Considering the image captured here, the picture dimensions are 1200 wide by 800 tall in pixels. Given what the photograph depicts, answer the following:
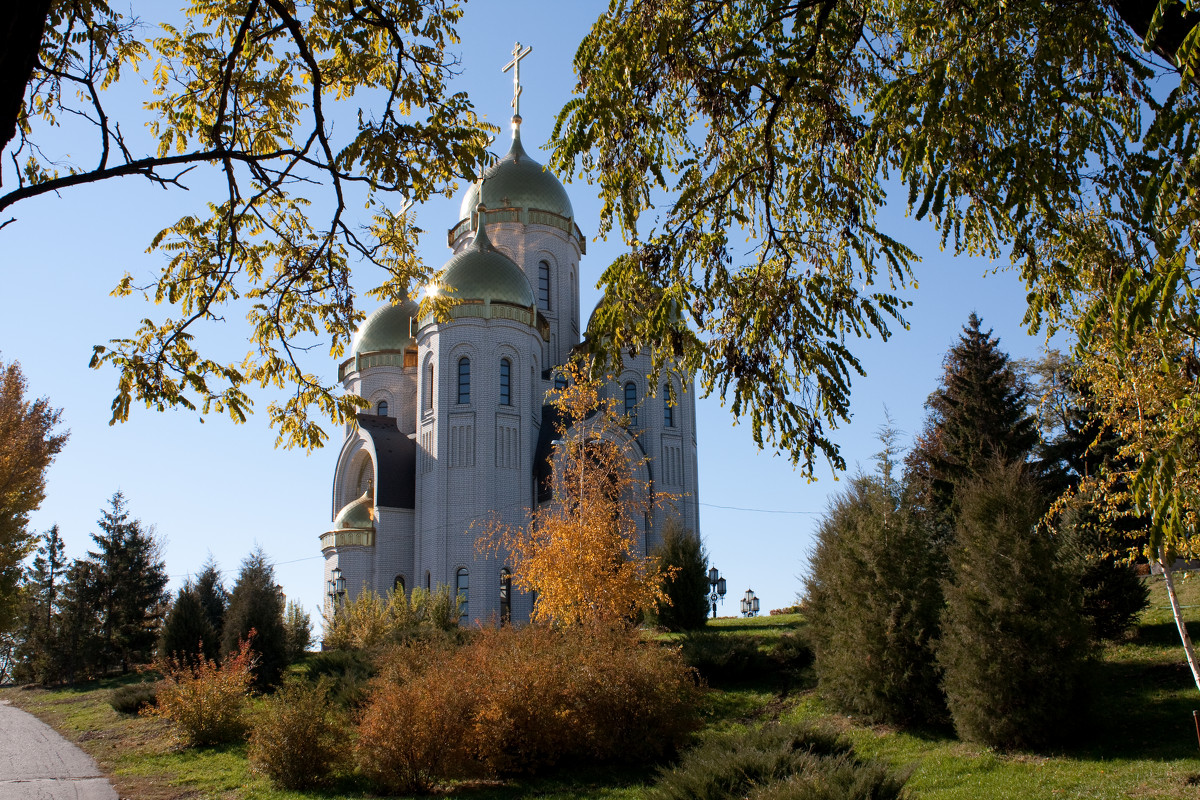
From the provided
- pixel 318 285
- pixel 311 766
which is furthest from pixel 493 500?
pixel 318 285

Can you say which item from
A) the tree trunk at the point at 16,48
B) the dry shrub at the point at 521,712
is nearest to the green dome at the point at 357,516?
the dry shrub at the point at 521,712

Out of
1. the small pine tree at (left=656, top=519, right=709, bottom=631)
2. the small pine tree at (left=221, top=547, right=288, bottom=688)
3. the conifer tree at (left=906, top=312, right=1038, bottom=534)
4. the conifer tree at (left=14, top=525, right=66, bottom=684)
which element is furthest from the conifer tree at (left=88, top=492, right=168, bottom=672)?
the conifer tree at (left=906, top=312, right=1038, bottom=534)

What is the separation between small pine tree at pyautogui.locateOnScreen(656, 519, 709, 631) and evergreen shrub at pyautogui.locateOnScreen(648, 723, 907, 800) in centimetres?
1359

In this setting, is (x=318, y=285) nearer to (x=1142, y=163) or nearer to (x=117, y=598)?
(x=1142, y=163)

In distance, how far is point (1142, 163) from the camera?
4746 millimetres

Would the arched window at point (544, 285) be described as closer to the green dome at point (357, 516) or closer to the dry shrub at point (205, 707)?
the green dome at point (357, 516)

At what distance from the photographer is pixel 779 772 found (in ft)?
23.4

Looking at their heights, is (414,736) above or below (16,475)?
below

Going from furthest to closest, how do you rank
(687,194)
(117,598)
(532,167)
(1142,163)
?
(532,167) → (117,598) → (687,194) → (1142,163)

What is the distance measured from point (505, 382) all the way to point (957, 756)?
2396 cm

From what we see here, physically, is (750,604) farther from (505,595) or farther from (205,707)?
(205,707)

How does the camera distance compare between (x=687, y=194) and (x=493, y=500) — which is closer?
(x=687, y=194)

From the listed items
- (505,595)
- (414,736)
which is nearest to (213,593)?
(505,595)

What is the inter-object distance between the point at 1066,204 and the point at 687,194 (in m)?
2.29
